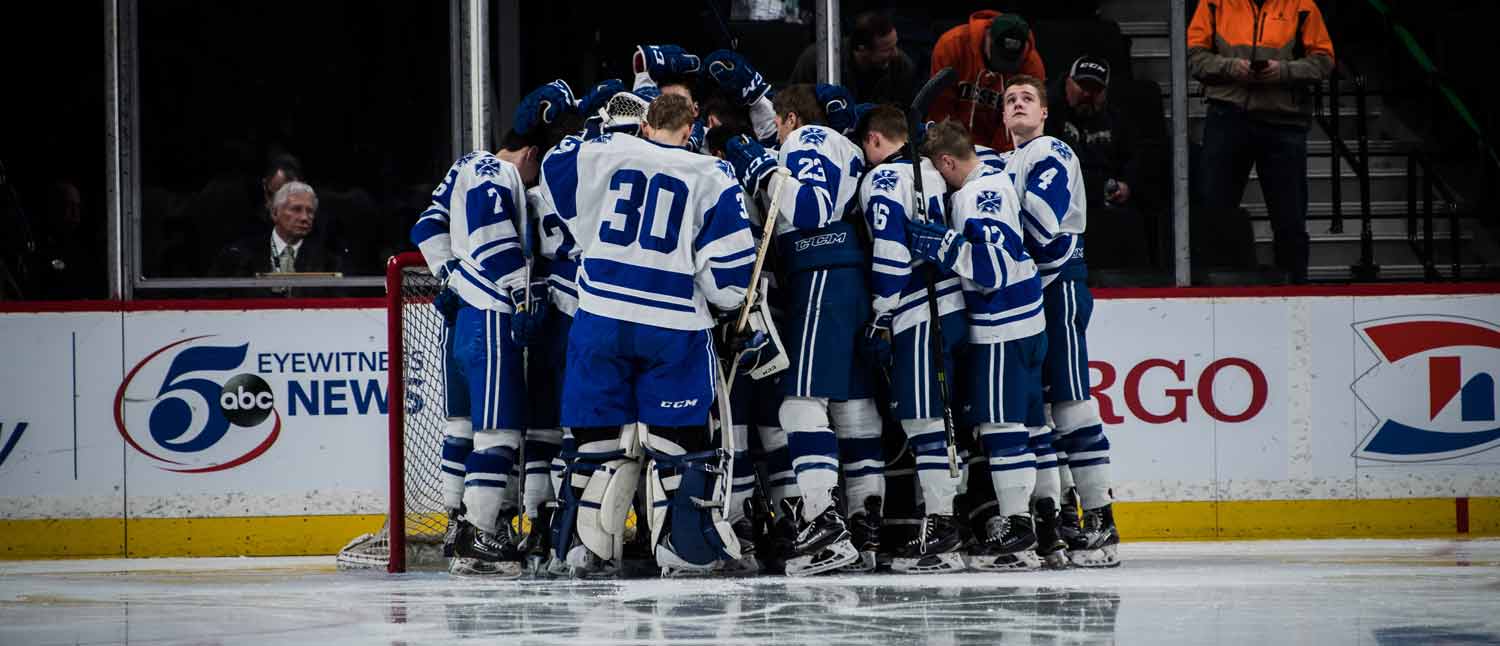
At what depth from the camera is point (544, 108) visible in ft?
20.0

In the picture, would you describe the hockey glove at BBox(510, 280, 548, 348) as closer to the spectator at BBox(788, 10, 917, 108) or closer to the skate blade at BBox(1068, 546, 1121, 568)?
the skate blade at BBox(1068, 546, 1121, 568)

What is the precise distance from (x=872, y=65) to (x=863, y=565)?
2.34 metres

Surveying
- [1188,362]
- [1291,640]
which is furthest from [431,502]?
[1291,640]

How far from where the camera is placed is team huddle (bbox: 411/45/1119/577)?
222 inches

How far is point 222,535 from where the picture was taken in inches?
289

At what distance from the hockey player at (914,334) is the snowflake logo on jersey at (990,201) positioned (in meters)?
0.15

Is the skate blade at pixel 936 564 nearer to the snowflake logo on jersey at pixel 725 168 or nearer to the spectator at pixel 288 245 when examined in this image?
the snowflake logo on jersey at pixel 725 168

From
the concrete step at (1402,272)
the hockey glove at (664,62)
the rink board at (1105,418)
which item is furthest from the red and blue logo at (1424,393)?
the hockey glove at (664,62)

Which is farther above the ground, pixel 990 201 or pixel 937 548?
pixel 990 201

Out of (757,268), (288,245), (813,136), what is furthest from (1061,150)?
(288,245)

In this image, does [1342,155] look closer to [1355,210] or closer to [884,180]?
[1355,210]

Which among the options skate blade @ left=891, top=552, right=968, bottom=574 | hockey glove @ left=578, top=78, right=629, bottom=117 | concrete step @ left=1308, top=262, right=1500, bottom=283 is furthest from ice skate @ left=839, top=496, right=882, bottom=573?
concrete step @ left=1308, top=262, right=1500, bottom=283

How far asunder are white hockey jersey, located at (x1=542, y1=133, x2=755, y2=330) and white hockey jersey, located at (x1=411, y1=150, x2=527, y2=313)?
0.28 meters

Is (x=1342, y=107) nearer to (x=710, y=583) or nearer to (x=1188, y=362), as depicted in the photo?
(x=1188, y=362)
